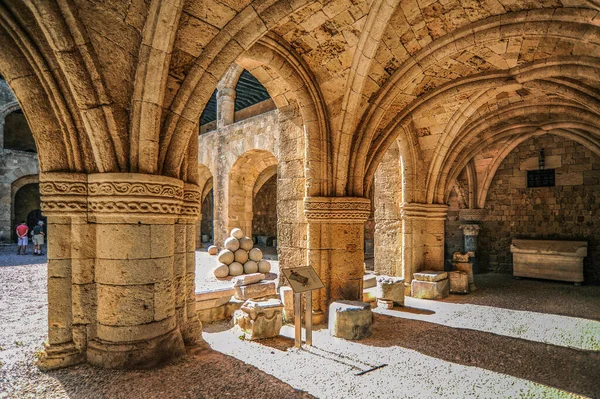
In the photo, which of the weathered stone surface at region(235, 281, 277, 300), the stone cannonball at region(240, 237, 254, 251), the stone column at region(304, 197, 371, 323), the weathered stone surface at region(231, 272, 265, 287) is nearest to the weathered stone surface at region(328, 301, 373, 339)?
the stone column at region(304, 197, 371, 323)

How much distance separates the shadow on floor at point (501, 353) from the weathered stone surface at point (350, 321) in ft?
0.40

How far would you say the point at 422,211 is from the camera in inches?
272

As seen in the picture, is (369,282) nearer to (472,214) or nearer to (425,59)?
(425,59)

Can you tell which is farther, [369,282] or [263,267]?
[263,267]

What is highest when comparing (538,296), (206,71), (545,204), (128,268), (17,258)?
(206,71)

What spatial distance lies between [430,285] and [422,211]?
147 cm

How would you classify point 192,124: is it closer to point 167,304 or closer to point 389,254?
point 167,304

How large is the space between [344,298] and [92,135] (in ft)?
11.5

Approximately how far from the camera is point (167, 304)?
111 inches

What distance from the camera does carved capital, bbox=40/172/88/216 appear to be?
263 cm

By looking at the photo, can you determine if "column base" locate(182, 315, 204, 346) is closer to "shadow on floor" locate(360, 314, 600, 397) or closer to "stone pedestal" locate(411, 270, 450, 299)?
"shadow on floor" locate(360, 314, 600, 397)

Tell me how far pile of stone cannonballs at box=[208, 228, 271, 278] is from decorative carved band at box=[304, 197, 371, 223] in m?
2.86

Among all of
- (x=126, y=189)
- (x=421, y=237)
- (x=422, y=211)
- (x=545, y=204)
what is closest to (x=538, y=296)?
(x=421, y=237)

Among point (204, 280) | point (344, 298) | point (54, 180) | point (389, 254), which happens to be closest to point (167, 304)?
point (54, 180)
